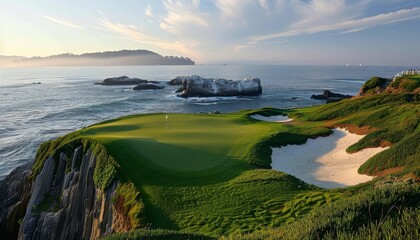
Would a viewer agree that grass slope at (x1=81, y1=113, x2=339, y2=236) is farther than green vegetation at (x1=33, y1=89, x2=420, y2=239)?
Yes

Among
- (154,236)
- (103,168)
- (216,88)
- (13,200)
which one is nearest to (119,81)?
(216,88)

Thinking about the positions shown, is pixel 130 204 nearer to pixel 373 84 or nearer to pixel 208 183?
pixel 208 183

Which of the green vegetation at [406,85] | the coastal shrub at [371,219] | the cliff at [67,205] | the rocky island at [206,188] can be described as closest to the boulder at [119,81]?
the rocky island at [206,188]

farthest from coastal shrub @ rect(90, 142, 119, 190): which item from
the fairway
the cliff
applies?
the fairway

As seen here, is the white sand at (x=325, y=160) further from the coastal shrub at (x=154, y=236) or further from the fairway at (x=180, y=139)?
the coastal shrub at (x=154, y=236)

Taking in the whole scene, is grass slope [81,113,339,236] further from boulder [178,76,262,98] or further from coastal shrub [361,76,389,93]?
boulder [178,76,262,98]
